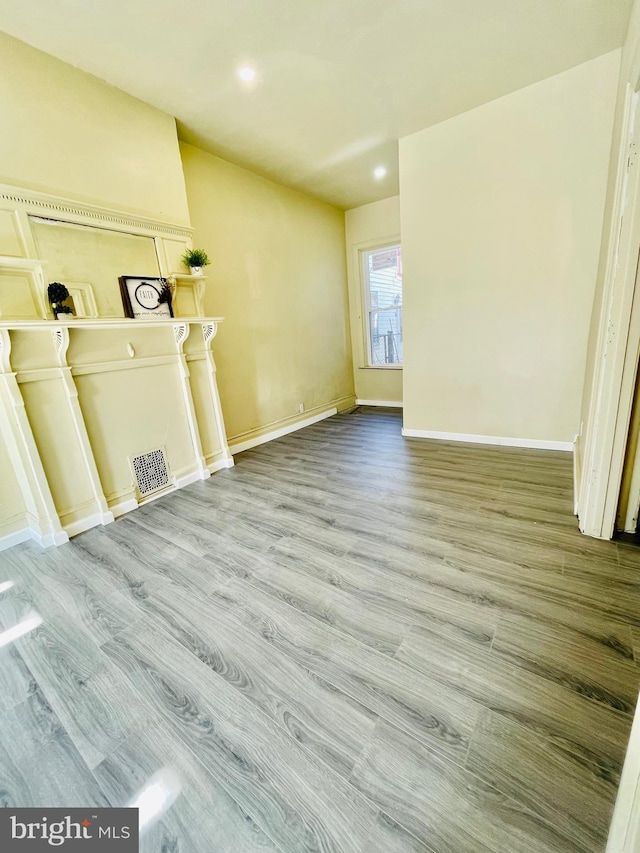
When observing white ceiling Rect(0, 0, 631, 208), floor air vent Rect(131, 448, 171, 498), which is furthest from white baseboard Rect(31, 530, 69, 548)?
white ceiling Rect(0, 0, 631, 208)

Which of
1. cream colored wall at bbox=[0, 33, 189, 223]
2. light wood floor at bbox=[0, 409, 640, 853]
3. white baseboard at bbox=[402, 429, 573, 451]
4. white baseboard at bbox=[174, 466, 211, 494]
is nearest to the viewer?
light wood floor at bbox=[0, 409, 640, 853]

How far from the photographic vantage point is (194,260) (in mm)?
2885

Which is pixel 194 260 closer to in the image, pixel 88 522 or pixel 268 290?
pixel 268 290

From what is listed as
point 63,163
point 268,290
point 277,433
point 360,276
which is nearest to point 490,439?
point 277,433

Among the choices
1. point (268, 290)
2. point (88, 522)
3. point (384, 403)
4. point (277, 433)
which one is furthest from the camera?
point (384, 403)

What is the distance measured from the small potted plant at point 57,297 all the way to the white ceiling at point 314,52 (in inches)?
54.9

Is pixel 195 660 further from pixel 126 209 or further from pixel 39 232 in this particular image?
pixel 126 209

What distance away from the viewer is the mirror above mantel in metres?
2.05

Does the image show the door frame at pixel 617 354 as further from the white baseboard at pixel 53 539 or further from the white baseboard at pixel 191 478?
the white baseboard at pixel 53 539

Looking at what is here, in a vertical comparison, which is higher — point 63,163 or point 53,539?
point 63,163

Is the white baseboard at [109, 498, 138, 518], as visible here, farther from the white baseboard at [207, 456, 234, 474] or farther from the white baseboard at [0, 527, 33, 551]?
the white baseboard at [207, 456, 234, 474]

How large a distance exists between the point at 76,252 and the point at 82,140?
2.49 feet

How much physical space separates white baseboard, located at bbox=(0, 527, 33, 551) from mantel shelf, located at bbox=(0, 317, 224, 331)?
4.48ft

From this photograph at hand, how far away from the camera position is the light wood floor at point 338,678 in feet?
2.87
